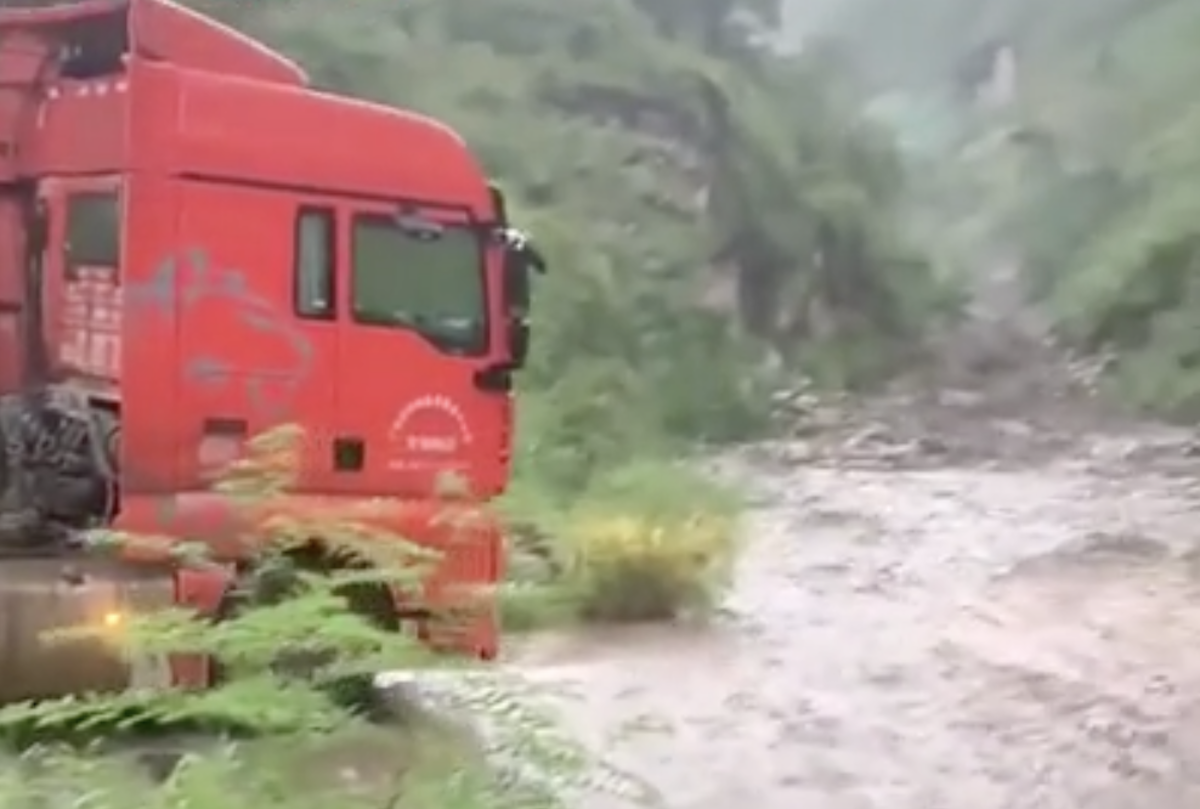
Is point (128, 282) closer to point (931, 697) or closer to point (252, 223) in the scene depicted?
point (252, 223)

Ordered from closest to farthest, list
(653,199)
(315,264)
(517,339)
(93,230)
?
1. (315,264)
2. (93,230)
3. (517,339)
4. (653,199)

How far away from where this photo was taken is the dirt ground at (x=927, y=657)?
872 cm

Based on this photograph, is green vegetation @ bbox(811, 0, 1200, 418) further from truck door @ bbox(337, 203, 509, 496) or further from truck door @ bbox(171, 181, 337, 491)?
truck door @ bbox(171, 181, 337, 491)

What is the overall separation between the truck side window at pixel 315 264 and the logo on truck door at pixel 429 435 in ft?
1.68

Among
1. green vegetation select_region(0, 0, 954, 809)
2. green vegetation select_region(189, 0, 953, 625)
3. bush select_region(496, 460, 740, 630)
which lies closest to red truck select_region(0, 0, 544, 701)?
green vegetation select_region(0, 0, 954, 809)

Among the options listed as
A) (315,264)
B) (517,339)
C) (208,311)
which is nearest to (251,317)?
(208,311)

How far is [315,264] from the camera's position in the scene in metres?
7.82

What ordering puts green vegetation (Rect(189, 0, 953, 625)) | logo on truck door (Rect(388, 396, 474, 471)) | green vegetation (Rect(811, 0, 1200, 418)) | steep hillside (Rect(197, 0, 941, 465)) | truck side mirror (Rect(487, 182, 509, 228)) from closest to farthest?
1. logo on truck door (Rect(388, 396, 474, 471))
2. truck side mirror (Rect(487, 182, 509, 228))
3. green vegetation (Rect(189, 0, 953, 625))
4. steep hillside (Rect(197, 0, 941, 465))
5. green vegetation (Rect(811, 0, 1200, 418))

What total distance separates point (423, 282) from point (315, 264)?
1.57ft

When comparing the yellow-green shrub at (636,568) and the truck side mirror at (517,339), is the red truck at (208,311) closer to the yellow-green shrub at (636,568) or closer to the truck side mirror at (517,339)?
the truck side mirror at (517,339)

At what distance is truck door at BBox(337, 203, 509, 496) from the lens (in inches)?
313

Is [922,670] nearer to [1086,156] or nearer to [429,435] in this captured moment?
[429,435]

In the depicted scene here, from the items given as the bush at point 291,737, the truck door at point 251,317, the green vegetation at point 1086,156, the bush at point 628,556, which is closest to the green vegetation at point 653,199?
the bush at point 628,556

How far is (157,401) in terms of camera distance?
7.53 m
